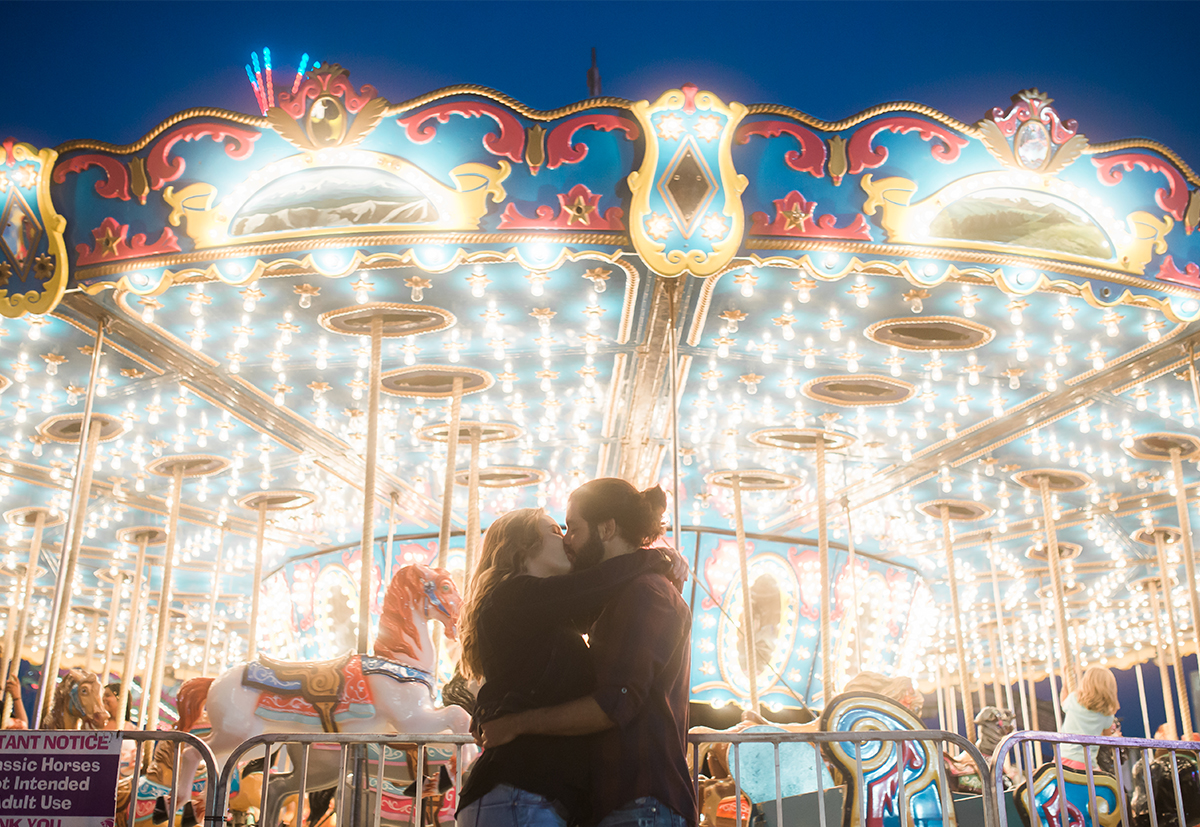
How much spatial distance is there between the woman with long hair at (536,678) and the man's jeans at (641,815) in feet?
0.37

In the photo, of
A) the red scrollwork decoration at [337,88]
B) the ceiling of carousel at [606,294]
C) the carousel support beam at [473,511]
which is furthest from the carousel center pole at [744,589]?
the red scrollwork decoration at [337,88]

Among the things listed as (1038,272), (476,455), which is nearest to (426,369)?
(476,455)

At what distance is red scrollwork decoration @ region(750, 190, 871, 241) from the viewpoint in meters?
6.12

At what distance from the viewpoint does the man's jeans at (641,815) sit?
2146mm

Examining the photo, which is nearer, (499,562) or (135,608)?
(499,562)

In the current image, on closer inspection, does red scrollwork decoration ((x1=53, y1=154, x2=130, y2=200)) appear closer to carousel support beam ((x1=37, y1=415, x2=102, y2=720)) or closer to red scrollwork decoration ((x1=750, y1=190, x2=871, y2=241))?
carousel support beam ((x1=37, y1=415, x2=102, y2=720))

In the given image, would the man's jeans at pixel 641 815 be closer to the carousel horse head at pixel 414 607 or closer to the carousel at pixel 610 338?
the carousel at pixel 610 338

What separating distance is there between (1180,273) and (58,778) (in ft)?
23.2

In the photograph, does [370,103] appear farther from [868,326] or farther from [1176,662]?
[1176,662]

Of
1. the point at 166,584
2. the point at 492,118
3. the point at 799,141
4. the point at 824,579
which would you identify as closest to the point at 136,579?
the point at 166,584

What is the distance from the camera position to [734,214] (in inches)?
237

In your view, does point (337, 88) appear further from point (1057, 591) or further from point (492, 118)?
point (1057, 591)

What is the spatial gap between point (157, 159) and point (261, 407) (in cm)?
404

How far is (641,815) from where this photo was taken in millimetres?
2146
